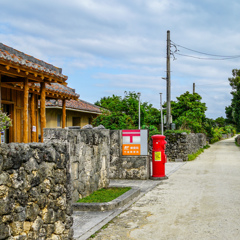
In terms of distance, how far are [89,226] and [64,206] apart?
1.43 meters

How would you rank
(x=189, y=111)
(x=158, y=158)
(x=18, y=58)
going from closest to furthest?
1. (x=18, y=58)
2. (x=158, y=158)
3. (x=189, y=111)

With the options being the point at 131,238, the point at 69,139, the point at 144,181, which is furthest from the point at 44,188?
the point at 144,181

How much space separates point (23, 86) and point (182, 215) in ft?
19.0

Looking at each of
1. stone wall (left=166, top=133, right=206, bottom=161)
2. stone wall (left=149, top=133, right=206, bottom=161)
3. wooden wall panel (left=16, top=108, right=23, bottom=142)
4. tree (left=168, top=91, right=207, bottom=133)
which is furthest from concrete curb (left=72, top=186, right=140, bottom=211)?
tree (left=168, top=91, right=207, bottom=133)

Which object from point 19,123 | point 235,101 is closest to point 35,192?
point 19,123

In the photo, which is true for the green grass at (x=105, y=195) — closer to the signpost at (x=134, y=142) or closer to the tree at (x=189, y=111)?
the signpost at (x=134, y=142)

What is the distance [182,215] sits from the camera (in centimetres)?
712

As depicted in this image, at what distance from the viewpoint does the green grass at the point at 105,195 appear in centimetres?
797

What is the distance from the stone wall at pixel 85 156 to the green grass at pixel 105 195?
13cm

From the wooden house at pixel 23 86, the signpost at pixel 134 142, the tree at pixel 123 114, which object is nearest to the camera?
the wooden house at pixel 23 86

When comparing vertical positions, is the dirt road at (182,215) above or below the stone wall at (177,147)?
below

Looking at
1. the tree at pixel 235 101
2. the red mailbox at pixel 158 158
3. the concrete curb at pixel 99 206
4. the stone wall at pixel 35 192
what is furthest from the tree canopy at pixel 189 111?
the stone wall at pixel 35 192

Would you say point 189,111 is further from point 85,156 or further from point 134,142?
point 85,156

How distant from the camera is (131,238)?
562cm
